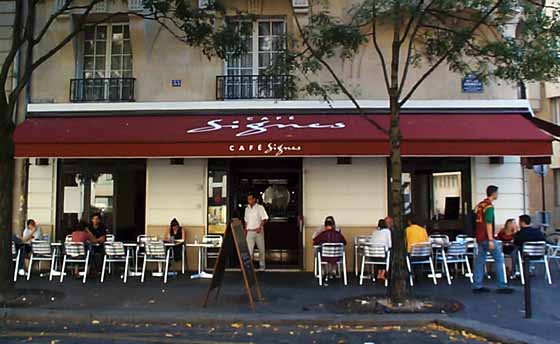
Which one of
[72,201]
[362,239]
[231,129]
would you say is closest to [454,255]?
[362,239]

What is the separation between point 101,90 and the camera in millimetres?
13078

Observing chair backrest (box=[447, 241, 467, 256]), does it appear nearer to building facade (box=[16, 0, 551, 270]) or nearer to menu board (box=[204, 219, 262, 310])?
building facade (box=[16, 0, 551, 270])

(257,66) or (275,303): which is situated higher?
(257,66)

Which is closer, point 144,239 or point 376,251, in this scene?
point 376,251

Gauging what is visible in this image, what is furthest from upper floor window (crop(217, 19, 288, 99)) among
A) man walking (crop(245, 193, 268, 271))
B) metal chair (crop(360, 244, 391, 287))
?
metal chair (crop(360, 244, 391, 287))

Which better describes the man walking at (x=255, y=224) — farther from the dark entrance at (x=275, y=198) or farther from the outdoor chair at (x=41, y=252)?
the outdoor chair at (x=41, y=252)

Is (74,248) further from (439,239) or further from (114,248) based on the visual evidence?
(439,239)

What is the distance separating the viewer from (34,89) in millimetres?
13156

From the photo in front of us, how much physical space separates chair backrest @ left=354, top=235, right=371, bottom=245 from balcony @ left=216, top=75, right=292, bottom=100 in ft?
12.0

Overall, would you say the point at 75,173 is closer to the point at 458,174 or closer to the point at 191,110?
the point at 191,110

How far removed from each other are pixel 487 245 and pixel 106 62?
9.64m

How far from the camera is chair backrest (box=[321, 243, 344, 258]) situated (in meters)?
10.6

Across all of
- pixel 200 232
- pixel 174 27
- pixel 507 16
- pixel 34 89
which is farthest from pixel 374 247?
pixel 34 89

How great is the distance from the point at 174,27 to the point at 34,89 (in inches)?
147
